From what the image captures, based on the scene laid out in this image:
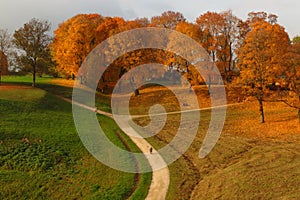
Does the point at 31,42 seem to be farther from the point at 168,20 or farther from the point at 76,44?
the point at 168,20

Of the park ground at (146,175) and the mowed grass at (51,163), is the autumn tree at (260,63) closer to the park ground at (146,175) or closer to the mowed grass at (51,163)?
the park ground at (146,175)

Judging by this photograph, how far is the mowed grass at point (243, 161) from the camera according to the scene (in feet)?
86.6

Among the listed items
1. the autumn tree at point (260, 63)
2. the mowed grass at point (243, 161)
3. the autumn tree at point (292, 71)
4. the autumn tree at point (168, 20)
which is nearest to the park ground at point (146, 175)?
the mowed grass at point (243, 161)

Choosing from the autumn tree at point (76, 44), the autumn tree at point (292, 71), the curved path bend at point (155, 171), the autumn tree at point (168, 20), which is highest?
the autumn tree at point (168, 20)

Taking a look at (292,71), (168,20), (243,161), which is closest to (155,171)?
(243,161)

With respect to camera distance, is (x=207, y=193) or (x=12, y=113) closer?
(x=207, y=193)

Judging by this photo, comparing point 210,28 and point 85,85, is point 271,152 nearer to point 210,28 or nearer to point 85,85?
point 210,28

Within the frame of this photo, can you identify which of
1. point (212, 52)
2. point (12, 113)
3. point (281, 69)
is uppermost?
point (212, 52)

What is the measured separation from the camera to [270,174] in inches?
1124

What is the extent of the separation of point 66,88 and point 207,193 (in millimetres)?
50823

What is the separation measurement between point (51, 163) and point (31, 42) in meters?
37.7

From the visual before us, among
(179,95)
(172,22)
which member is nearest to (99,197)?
(179,95)

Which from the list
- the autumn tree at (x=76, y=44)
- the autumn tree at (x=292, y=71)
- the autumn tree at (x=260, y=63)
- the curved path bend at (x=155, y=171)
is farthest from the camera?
the autumn tree at (x=76, y=44)

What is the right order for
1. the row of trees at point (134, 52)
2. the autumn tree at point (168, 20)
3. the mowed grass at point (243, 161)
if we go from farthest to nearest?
the autumn tree at point (168, 20) → the row of trees at point (134, 52) → the mowed grass at point (243, 161)
